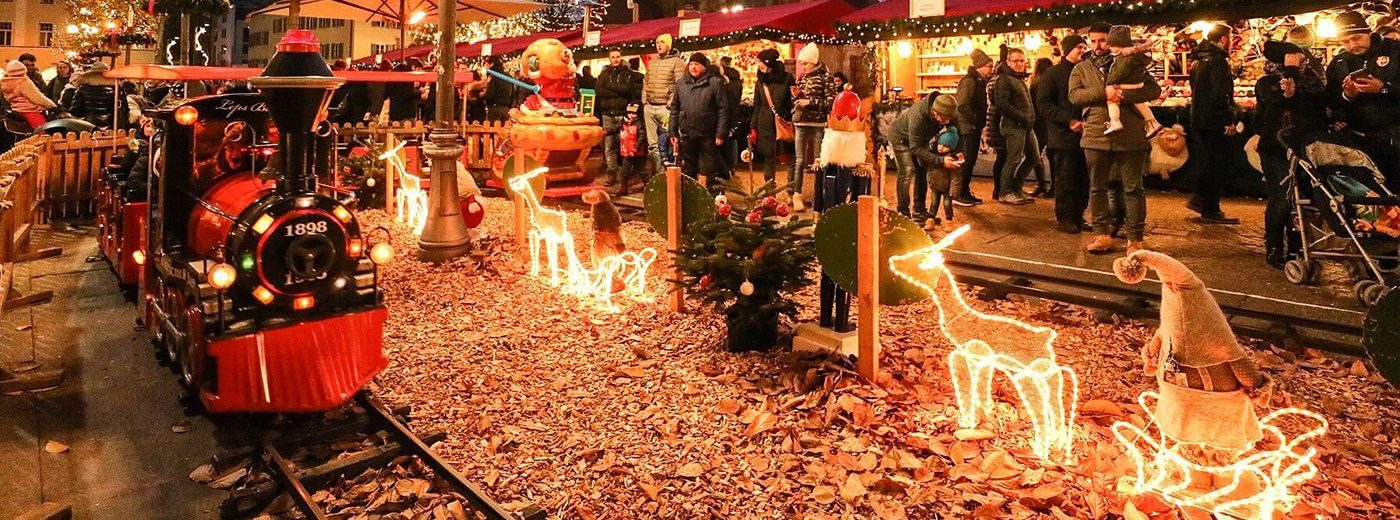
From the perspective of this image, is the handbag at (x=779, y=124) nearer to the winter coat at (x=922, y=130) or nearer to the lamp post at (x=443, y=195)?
the winter coat at (x=922, y=130)

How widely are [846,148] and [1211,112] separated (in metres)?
4.12

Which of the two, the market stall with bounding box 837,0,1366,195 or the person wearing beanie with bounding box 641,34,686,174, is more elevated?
the market stall with bounding box 837,0,1366,195

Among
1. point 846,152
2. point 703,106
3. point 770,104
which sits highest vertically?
point 770,104

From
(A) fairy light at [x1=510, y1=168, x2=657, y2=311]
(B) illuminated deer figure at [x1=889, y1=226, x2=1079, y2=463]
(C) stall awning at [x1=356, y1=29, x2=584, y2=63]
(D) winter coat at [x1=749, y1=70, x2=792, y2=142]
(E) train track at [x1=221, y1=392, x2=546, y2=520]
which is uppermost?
(C) stall awning at [x1=356, y1=29, x2=584, y2=63]

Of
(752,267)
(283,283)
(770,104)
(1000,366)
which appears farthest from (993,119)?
(283,283)

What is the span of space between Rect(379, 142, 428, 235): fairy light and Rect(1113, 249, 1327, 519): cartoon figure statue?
758 centimetres

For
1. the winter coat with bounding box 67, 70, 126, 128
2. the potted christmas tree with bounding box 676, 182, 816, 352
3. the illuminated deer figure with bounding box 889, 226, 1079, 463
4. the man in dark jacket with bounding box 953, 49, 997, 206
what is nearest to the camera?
the illuminated deer figure with bounding box 889, 226, 1079, 463

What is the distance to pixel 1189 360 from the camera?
3.44 metres

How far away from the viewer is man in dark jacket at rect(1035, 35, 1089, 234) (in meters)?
8.73

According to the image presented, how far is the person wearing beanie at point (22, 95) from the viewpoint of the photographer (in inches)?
498

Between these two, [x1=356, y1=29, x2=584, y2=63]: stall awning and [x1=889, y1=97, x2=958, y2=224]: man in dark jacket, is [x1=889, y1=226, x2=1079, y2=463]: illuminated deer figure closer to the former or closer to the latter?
[x1=889, y1=97, x2=958, y2=224]: man in dark jacket

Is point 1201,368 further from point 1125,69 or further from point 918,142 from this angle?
point 918,142

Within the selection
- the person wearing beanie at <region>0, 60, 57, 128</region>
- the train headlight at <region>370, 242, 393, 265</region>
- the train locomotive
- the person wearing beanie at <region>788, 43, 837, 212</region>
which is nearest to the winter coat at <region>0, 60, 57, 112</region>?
the person wearing beanie at <region>0, 60, 57, 128</region>

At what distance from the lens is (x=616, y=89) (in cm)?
1292
